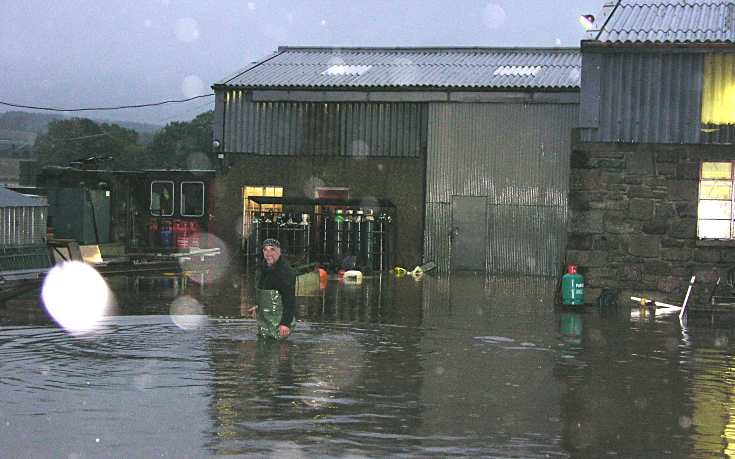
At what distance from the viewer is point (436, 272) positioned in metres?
35.0

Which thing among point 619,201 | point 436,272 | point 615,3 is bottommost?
point 436,272

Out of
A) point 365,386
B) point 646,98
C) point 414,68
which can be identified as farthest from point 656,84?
point 414,68

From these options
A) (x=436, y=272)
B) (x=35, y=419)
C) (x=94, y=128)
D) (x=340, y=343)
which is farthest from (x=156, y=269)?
(x=94, y=128)

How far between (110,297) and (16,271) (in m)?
3.00

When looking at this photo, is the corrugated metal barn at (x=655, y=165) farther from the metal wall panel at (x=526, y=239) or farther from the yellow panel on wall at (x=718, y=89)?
the metal wall panel at (x=526, y=239)

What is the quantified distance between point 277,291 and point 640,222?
11.2m

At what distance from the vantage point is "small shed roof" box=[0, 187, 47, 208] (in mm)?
27047

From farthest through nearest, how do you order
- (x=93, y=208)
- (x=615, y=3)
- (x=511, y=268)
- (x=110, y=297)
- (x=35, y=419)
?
(x=93, y=208) → (x=511, y=268) → (x=615, y=3) → (x=110, y=297) → (x=35, y=419)

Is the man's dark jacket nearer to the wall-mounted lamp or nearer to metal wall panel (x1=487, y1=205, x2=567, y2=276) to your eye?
the wall-mounted lamp

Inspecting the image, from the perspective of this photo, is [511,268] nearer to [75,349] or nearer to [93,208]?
[93,208]

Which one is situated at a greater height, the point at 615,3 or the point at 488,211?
the point at 615,3

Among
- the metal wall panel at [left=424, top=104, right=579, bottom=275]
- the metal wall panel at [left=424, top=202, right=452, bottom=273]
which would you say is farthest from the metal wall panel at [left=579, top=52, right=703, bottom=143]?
the metal wall panel at [left=424, top=202, right=452, bottom=273]

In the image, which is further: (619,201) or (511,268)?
(511,268)

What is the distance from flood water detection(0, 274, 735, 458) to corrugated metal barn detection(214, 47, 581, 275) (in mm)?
14721
